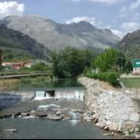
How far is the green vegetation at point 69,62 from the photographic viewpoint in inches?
5143

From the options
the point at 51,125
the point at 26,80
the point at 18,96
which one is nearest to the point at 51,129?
the point at 51,125

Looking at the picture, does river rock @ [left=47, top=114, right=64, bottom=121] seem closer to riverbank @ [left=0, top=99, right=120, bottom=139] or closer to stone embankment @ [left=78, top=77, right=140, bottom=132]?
riverbank @ [left=0, top=99, right=120, bottom=139]

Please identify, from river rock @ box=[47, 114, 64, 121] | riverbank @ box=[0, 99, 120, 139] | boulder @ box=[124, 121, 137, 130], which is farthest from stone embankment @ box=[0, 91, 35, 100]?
boulder @ box=[124, 121, 137, 130]

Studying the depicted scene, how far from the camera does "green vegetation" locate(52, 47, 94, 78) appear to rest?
130625 millimetres

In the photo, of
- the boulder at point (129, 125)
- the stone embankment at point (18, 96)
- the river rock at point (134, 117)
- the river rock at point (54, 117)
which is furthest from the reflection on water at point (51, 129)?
the stone embankment at point (18, 96)

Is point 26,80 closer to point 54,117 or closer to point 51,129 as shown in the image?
point 54,117

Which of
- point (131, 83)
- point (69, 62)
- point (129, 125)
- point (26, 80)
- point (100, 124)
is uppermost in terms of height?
point (69, 62)

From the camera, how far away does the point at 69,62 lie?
438ft

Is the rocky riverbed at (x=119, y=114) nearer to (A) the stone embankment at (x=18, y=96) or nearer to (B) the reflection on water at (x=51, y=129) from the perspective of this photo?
(B) the reflection on water at (x=51, y=129)

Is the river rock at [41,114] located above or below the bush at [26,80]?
below

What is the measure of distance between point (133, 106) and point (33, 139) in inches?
393

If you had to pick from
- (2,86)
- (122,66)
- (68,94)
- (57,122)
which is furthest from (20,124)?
(122,66)

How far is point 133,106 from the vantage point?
34.5 m

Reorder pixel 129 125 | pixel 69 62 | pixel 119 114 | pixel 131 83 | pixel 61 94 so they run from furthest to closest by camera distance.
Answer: pixel 69 62 → pixel 61 94 → pixel 131 83 → pixel 119 114 → pixel 129 125
